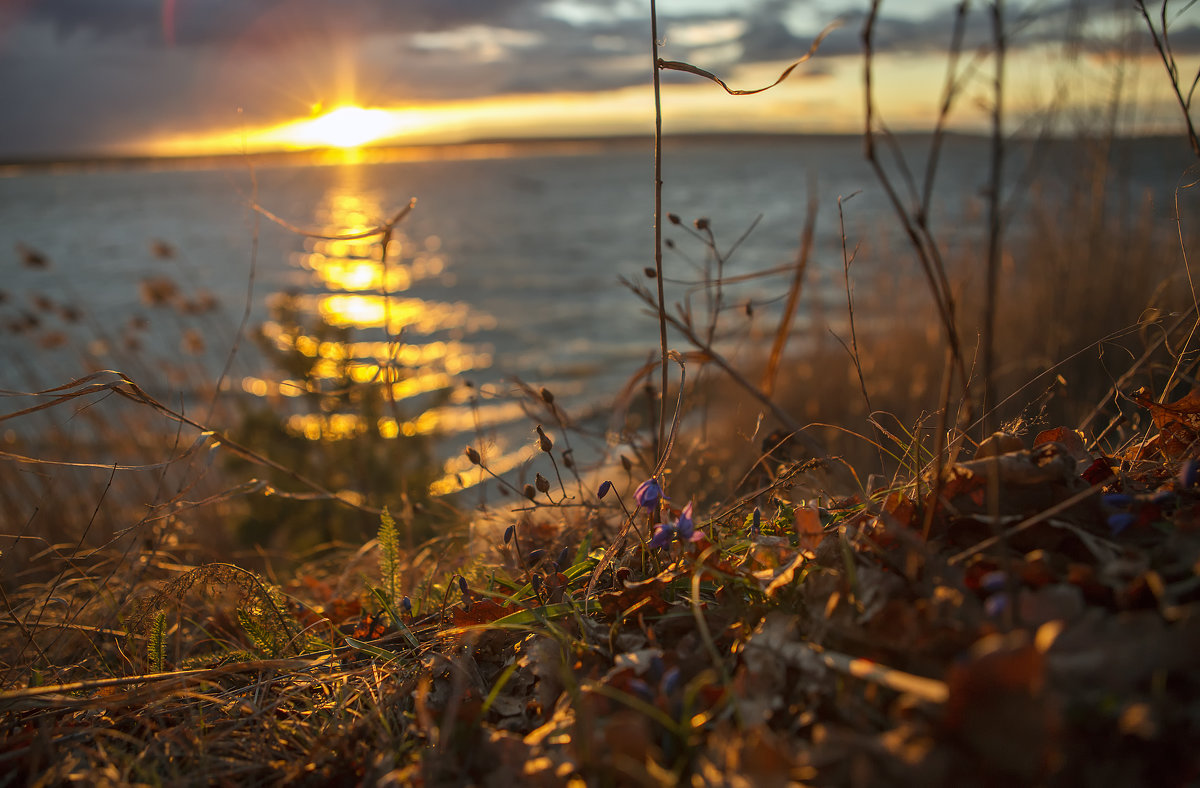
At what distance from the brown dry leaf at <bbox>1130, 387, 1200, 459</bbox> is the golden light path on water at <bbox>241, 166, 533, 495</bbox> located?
137 cm

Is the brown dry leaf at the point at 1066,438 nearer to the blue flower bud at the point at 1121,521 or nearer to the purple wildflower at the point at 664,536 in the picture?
the blue flower bud at the point at 1121,521

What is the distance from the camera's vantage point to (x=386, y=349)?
326cm

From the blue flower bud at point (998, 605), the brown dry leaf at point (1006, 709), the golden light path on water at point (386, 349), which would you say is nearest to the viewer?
the brown dry leaf at point (1006, 709)

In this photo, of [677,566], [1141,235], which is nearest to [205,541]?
[677,566]

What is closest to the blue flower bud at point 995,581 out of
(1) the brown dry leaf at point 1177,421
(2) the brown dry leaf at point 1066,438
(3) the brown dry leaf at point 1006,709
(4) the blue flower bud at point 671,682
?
(3) the brown dry leaf at point 1006,709

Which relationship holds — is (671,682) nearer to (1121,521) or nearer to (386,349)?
(1121,521)

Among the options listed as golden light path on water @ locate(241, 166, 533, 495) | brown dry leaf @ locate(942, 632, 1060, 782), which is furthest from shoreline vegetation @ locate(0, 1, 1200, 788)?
golden light path on water @ locate(241, 166, 533, 495)

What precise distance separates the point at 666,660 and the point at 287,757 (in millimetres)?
690

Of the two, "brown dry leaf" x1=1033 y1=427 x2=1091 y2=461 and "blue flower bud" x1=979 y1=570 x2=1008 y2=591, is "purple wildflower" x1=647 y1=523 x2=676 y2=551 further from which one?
"brown dry leaf" x1=1033 y1=427 x2=1091 y2=461

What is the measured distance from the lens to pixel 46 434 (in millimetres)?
5148

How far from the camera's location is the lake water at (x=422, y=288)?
507cm

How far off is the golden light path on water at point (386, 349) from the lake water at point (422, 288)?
4 centimetres

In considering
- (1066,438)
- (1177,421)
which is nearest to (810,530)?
(1066,438)

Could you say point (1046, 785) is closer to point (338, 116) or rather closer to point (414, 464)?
point (338, 116)
